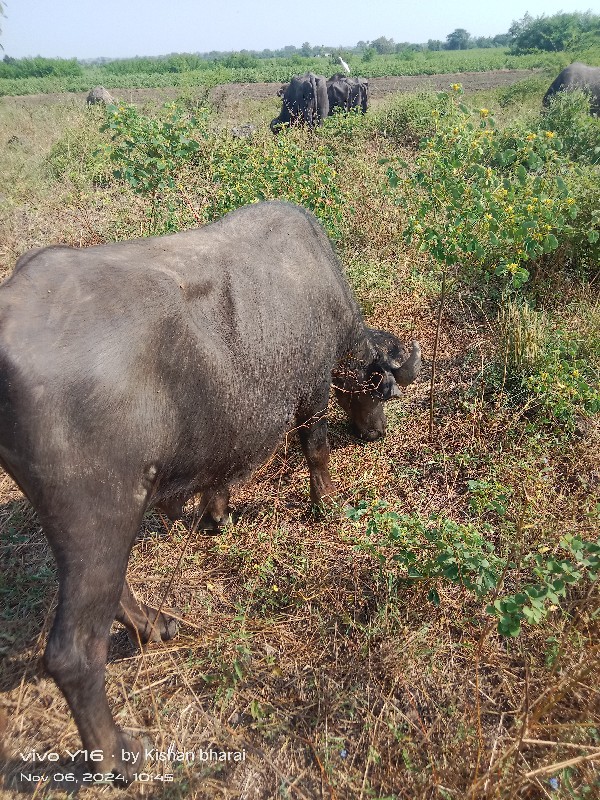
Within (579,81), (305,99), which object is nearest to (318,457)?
(305,99)

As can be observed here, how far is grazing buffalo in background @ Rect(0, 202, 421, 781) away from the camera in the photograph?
1.83 metres

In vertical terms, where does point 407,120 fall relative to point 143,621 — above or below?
above

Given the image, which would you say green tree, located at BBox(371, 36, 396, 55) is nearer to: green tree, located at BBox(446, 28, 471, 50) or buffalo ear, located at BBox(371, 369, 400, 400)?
green tree, located at BBox(446, 28, 471, 50)

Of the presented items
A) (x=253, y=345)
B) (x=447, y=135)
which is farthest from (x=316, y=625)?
(x=447, y=135)

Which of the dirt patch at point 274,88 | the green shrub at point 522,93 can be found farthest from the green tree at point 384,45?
the green shrub at point 522,93

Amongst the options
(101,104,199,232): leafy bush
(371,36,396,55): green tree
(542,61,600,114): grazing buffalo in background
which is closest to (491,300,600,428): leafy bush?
(101,104,199,232): leafy bush

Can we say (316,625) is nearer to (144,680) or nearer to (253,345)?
(144,680)

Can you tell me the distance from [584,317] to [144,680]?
4166 millimetres

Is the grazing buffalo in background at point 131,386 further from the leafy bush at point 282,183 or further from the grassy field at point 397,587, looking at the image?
the leafy bush at point 282,183

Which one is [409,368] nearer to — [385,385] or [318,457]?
[385,385]

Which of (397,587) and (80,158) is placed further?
(80,158)

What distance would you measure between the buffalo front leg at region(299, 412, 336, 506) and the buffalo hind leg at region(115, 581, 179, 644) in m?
1.17

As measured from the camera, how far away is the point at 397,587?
2834mm

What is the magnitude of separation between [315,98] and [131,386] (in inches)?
507
